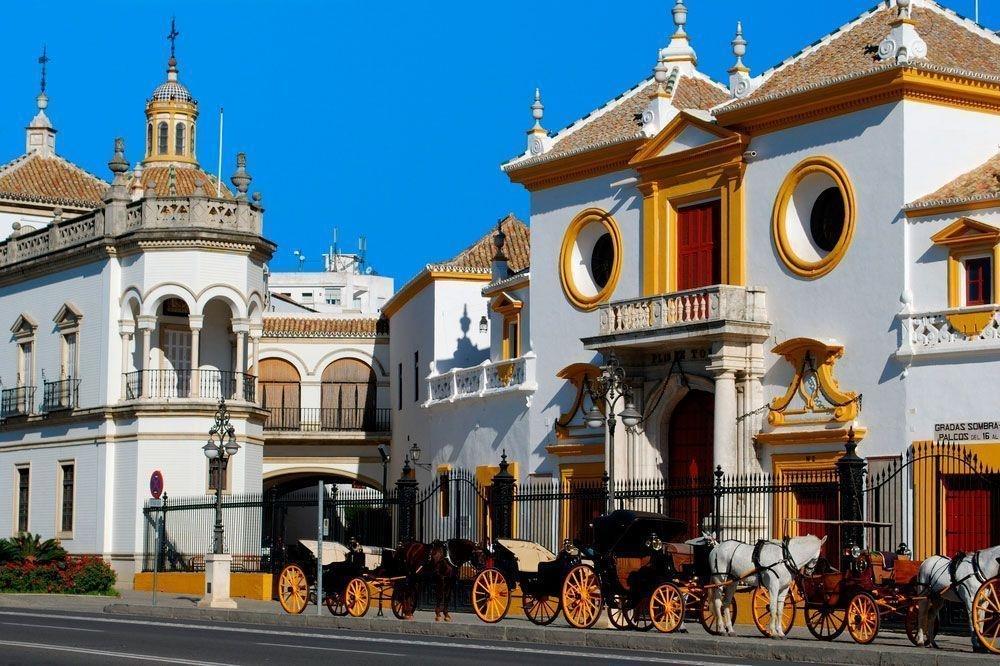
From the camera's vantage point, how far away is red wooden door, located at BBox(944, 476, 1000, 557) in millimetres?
29547

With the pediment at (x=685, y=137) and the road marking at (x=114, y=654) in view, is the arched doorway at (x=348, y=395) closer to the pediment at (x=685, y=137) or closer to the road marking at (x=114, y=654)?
the pediment at (x=685, y=137)

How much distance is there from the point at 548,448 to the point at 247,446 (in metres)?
9.82

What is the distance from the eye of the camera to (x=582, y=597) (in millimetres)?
24391

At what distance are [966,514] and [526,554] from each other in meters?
7.96

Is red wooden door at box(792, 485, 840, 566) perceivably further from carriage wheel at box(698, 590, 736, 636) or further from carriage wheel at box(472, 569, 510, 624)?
carriage wheel at box(472, 569, 510, 624)

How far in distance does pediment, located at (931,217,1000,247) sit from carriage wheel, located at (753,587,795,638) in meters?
8.47

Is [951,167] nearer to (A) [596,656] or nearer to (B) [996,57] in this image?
(B) [996,57]

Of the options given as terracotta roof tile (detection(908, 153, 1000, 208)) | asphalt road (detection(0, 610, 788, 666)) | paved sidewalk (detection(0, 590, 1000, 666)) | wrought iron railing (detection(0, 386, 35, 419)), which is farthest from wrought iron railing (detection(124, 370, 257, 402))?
terracotta roof tile (detection(908, 153, 1000, 208))

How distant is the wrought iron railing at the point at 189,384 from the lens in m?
44.4

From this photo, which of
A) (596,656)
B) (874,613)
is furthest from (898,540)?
(596,656)

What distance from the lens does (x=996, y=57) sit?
1325 inches

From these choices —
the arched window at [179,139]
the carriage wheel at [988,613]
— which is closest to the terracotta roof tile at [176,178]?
the arched window at [179,139]

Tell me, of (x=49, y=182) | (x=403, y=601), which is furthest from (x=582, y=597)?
(x=49, y=182)

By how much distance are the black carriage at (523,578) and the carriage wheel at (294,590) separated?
333 cm
